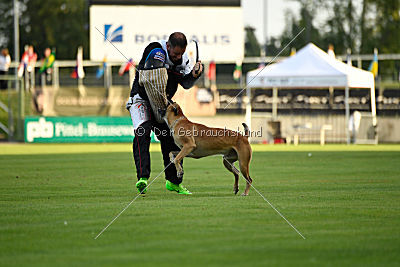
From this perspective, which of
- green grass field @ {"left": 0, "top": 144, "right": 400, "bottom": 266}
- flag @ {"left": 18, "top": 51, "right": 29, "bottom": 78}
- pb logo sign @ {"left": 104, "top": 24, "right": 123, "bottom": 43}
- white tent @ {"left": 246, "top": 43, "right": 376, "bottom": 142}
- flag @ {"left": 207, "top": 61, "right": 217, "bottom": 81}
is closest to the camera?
green grass field @ {"left": 0, "top": 144, "right": 400, "bottom": 266}

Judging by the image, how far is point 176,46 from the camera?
1147 cm

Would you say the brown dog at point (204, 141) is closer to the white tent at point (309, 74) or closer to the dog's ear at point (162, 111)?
the dog's ear at point (162, 111)

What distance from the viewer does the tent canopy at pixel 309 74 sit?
29.9m

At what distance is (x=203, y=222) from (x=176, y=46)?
3.64 metres

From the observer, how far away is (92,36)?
45.8 metres

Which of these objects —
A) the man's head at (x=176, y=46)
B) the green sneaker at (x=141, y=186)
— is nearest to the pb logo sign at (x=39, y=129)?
the man's head at (x=176, y=46)

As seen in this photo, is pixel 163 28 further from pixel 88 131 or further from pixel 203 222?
pixel 203 222

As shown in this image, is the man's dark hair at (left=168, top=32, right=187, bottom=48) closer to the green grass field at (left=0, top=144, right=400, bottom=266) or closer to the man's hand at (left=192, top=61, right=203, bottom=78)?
the man's hand at (left=192, top=61, right=203, bottom=78)

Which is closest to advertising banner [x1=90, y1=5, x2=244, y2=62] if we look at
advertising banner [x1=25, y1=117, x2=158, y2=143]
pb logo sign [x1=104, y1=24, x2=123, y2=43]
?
pb logo sign [x1=104, y1=24, x2=123, y2=43]

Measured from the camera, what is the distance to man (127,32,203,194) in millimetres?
11531

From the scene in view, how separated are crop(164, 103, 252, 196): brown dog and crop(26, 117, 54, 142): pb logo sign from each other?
76.0ft

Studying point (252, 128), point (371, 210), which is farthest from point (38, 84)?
point (371, 210)

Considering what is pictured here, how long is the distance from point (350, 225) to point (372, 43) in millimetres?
53966

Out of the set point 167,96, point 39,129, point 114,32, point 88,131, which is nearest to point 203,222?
point 167,96
